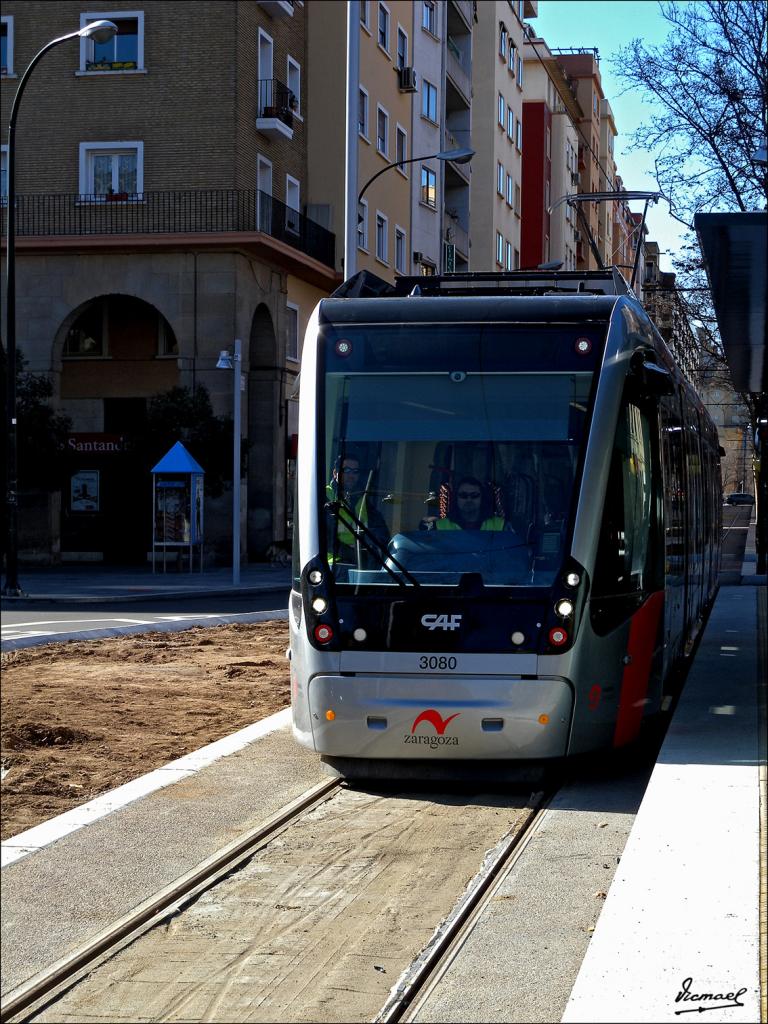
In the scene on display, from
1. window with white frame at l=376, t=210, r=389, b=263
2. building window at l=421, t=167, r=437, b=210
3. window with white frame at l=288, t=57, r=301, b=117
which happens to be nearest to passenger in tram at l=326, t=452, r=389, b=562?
window with white frame at l=288, t=57, r=301, b=117

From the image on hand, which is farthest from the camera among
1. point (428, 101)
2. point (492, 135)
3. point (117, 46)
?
point (492, 135)

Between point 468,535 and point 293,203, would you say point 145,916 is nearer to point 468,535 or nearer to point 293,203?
point 468,535

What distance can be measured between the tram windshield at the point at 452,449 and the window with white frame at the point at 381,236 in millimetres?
38519

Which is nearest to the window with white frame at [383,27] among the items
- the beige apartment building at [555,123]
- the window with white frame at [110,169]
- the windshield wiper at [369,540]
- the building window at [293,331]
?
the building window at [293,331]

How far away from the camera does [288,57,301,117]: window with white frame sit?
41438mm

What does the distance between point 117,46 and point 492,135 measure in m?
30.9

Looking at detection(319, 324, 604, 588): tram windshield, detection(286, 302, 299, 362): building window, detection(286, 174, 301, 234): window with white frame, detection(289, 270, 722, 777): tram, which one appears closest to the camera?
detection(289, 270, 722, 777): tram

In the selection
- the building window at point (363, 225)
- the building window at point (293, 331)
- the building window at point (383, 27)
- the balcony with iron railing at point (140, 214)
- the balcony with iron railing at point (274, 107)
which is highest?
the building window at point (383, 27)

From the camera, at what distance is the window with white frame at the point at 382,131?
47134mm

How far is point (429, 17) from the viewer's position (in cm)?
5444

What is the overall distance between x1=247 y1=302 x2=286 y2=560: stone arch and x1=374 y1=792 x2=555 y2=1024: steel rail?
31438 mm

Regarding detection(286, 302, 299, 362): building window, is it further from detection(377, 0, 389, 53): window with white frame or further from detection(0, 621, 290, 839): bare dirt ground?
detection(0, 621, 290, 839): bare dirt ground

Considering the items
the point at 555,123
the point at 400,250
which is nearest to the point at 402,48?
the point at 400,250

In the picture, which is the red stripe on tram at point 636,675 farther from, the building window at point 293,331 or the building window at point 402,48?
the building window at point 402,48
